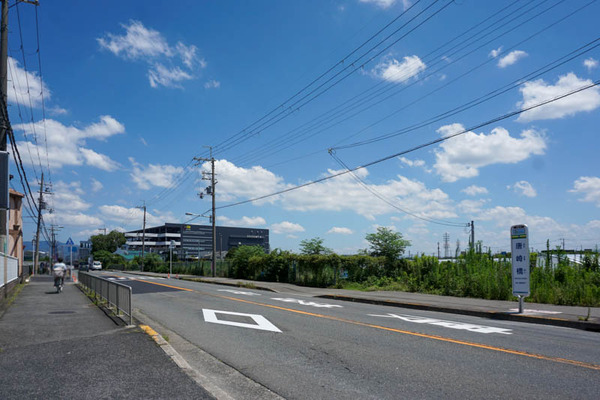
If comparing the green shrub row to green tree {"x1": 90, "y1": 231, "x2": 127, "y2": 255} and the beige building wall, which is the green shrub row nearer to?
the beige building wall

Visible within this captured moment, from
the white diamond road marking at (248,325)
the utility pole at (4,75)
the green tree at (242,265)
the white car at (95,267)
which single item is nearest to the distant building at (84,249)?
the white car at (95,267)

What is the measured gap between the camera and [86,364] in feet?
20.3

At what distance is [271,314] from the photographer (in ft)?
40.8

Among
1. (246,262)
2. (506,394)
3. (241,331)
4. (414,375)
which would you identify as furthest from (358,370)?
(246,262)

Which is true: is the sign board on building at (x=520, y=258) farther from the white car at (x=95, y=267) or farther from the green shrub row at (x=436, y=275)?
the white car at (x=95, y=267)

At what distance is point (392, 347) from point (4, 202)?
1081 centimetres

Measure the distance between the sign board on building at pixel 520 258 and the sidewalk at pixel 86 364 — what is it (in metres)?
10.4

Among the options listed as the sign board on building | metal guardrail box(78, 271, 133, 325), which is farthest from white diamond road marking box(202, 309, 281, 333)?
the sign board on building

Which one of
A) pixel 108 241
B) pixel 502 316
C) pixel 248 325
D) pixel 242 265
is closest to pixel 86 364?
pixel 248 325

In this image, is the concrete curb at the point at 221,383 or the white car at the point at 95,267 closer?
the concrete curb at the point at 221,383

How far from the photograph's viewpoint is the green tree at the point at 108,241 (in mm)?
114062

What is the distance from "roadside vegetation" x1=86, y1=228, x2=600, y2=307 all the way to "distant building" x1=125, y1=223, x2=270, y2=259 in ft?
260

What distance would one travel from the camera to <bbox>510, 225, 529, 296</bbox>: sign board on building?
12.6 meters

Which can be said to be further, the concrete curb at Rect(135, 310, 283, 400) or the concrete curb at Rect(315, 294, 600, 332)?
the concrete curb at Rect(315, 294, 600, 332)
